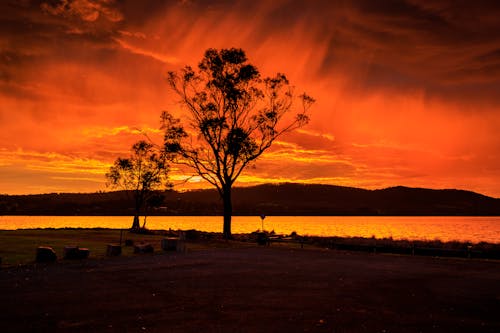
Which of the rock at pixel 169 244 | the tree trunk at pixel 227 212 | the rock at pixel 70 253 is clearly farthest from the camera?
the tree trunk at pixel 227 212

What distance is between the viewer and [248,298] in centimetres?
1566

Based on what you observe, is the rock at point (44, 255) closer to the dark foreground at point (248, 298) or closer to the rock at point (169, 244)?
the dark foreground at point (248, 298)

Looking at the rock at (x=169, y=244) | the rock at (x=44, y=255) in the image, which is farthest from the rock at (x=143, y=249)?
the rock at (x=44, y=255)

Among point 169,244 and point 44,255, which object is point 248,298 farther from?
point 169,244

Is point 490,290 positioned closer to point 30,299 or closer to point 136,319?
point 136,319

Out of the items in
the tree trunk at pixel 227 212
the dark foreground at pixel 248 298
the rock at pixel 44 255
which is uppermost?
the tree trunk at pixel 227 212

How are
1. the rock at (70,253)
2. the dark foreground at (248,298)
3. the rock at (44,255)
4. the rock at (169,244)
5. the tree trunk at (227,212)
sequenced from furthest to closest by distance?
1. the tree trunk at (227,212)
2. the rock at (169,244)
3. the rock at (70,253)
4. the rock at (44,255)
5. the dark foreground at (248,298)

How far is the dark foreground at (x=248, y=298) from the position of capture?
1218cm

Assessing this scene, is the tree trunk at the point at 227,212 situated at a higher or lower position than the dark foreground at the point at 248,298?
higher

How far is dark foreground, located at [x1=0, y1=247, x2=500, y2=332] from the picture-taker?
480 inches

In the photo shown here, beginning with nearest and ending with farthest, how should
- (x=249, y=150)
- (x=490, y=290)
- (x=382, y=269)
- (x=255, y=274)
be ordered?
1. (x=490, y=290)
2. (x=255, y=274)
3. (x=382, y=269)
4. (x=249, y=150)

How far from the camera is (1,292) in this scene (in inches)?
658

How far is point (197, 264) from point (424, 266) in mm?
11874

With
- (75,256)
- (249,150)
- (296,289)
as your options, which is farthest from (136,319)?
(249,150)
